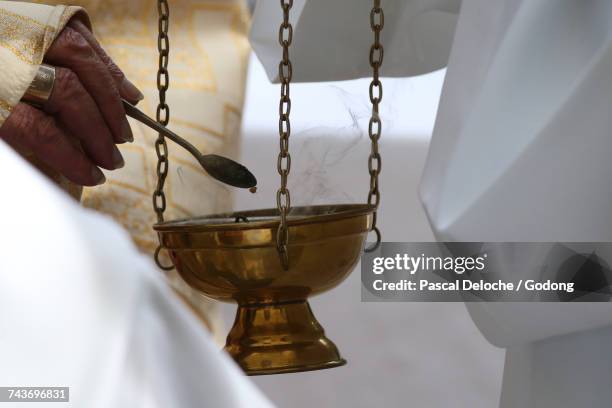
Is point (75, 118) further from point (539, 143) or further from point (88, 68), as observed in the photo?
point (539, 143)

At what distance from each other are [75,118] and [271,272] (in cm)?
Result: 18

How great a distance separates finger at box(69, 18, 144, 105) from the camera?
681 millimetres

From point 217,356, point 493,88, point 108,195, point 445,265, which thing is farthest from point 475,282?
point 108,195

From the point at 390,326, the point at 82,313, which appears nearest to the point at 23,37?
the point at 82,313

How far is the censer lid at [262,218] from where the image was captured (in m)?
0.61

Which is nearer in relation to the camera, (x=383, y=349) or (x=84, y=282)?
(x=84, y=282)

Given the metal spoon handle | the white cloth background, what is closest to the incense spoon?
the metal spoon handle

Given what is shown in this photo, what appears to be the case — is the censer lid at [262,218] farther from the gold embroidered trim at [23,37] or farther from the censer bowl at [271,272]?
the gold embroidered trim at [23,37]

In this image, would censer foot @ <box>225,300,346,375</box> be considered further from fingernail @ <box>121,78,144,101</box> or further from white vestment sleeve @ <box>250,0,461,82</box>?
white vestment sleeve @ <box>250,0,461,82</box>

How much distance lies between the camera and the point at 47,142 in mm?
652

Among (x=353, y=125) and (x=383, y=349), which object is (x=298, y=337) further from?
(x=383, y=349)

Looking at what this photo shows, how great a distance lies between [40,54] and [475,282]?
0.35 metres

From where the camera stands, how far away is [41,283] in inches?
9.0

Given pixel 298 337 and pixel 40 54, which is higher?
pixel 40 54
